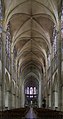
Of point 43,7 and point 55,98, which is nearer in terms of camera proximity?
point 43,7

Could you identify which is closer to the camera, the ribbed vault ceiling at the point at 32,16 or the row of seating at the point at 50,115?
the row of seating at the point at 50,115

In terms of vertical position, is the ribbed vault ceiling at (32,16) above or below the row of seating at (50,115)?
above

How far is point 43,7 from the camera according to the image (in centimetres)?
3762

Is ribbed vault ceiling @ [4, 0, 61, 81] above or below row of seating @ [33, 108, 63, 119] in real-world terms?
above

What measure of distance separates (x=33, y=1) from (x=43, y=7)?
5.31ft

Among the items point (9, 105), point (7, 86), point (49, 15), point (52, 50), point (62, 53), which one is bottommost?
point (9, 105)

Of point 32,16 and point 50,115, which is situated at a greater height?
point 32,16

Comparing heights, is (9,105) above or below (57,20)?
below

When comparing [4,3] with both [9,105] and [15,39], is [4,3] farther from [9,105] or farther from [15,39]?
[9,105]

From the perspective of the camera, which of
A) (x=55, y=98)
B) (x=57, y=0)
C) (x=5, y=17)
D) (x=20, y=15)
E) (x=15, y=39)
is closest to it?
(x=57, y=0)

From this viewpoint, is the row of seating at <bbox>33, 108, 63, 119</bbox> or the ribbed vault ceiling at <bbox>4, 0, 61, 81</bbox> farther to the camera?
the ribbed vault ceiling at <bbox>4, 0, 61, 81</bbox>

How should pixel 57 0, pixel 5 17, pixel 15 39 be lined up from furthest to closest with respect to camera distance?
pixel 15 39 → pixel 5 17 → pixel 57 0

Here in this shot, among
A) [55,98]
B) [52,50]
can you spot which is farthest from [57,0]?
[55,98]

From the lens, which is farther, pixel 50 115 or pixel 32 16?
pixel 32 16
